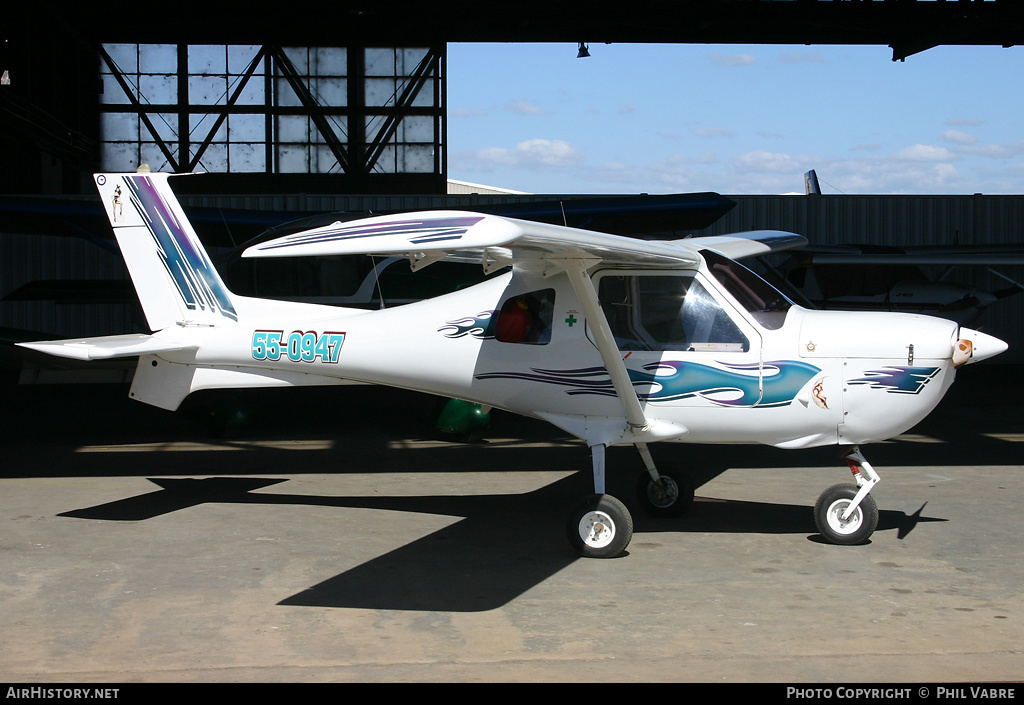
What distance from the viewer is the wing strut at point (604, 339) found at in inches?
223

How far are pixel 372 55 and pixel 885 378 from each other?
24.4m

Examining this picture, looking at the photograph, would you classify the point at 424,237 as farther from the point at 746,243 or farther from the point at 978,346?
the point at 746,243

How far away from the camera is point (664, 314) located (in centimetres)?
627

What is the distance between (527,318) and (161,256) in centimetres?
289

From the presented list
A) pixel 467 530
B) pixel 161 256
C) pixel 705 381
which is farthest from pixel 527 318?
pixel 161 256

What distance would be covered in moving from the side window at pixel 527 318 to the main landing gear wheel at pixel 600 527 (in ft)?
3.72

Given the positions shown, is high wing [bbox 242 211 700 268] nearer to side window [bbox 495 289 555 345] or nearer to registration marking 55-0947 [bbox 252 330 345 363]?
side window [bbox 495 289 555 345]

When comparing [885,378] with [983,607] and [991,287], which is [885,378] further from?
[991,287]

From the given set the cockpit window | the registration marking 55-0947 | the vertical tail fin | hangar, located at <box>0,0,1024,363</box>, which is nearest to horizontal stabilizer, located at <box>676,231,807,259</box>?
the cockpit window

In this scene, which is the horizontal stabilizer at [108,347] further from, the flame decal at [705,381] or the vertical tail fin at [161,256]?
the flame decal at [705,381]

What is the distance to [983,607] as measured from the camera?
16.3 ft

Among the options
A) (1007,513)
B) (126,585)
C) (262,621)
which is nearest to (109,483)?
(126,585)

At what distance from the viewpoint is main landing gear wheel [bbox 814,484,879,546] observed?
20.2 feet

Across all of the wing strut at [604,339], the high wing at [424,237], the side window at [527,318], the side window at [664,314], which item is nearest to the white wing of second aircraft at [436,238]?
the high wing at [424,237]
